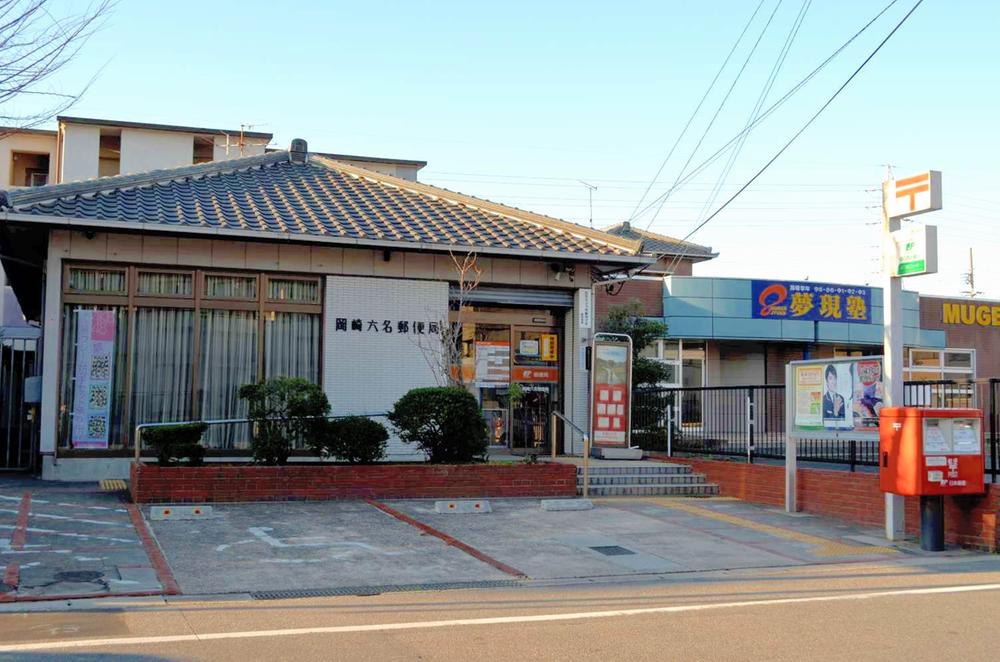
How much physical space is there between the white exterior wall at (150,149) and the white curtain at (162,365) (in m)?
26.3

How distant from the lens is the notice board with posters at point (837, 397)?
13492 mm

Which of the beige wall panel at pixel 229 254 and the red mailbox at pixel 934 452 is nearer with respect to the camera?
the red mailbox at pixel 934 452

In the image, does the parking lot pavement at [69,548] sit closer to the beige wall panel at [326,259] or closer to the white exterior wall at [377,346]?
the white exterior wall at [377,346]

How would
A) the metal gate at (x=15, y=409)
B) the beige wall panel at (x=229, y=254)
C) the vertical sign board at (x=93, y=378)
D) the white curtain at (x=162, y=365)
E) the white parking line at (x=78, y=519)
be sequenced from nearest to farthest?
the white parking line at (x=78, y=519), the vertical sign board at (x=93, y=378), the white curtain at (x=162, y=365), the beige wall panel at (x=229, y=254), the metal gate at (x=15, y=409)

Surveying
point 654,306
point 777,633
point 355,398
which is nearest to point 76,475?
point 355,398

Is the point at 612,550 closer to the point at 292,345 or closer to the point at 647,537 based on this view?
the point at 647,537

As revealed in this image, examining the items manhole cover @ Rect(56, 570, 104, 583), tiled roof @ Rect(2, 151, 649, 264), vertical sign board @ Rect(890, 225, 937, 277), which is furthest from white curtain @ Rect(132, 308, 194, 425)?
vertical sign board @ Rect(890, 225, 937, 277)

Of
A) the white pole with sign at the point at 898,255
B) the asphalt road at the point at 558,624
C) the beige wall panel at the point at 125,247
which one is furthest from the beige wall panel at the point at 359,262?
the asphalt road at the point at 558,624

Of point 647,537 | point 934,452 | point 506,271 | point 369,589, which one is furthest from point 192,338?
point 934,452

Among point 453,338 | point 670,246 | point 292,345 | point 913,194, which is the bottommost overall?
point 292,345

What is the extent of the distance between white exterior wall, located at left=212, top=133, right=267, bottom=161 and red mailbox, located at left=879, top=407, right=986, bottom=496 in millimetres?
34462

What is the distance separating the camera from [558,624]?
8.07m

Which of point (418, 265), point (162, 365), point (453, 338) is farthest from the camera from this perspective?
point (418, 265)

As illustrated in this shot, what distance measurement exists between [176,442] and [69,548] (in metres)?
4.12
